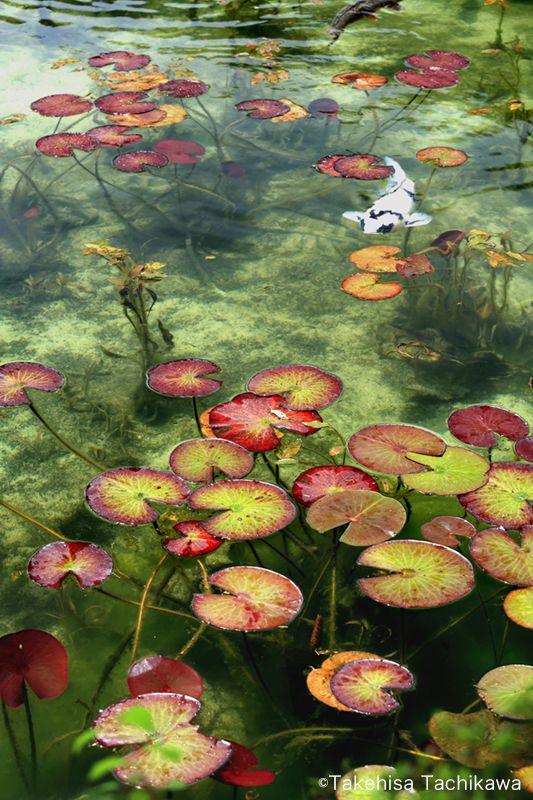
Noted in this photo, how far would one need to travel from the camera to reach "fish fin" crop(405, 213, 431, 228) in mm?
2500

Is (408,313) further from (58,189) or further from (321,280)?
(58,189)

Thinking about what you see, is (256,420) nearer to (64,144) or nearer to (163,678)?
(163,678)

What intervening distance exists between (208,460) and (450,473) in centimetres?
61

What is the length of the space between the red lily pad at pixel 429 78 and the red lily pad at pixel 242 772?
11.2ft

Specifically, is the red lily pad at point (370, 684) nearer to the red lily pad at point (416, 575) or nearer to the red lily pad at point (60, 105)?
the red lily pad at point (416, 575)

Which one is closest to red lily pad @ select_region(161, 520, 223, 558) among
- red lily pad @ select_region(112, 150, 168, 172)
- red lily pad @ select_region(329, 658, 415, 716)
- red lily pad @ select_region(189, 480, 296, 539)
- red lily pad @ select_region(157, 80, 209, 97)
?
red lily pad @ select_region(189, 480, 296, 539)

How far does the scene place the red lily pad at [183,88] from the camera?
10.8 ft

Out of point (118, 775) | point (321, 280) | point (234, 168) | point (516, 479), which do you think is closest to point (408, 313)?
point (321, 280)

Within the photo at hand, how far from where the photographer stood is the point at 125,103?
3.24 m

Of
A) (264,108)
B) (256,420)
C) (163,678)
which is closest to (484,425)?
(256,420)

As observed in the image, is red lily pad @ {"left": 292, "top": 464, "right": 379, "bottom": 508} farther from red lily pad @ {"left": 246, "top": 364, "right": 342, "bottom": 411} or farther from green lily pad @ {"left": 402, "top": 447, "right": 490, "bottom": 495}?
red lily pad @ {"left": 246, "top": 364, "right": 342, "bottom": 411}

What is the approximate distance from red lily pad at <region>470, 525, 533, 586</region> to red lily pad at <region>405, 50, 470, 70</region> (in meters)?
3.15

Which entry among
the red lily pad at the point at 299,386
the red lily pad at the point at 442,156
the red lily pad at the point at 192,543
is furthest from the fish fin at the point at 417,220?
the red lily pad at the point at 192,543

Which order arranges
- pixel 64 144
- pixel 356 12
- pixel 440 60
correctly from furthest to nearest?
pixel 356 12 → pixel 440 60 → pixel 64 144
